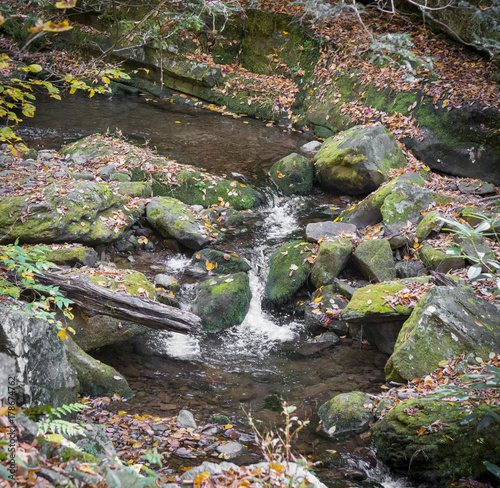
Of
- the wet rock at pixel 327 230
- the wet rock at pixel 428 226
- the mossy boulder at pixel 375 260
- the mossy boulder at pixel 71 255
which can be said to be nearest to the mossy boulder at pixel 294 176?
the wet rock at pixel 327 230

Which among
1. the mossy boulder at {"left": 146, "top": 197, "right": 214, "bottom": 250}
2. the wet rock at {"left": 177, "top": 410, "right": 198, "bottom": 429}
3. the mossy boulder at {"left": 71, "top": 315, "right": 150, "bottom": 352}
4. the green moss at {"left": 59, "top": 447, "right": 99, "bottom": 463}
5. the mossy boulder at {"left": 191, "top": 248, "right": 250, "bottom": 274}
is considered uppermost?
the green moss at {"left": 59, "top": 447, "right": 99, "bottom": 463}

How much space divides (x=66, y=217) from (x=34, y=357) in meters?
3.43

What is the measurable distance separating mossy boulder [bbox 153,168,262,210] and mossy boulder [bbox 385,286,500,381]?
476cm

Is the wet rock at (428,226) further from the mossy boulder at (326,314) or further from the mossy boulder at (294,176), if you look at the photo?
the mossy boulder at (294,176)

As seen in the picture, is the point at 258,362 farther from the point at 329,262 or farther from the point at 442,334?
the point at 442,334

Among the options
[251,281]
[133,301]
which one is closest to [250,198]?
[251,281]

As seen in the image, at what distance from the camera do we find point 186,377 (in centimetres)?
519

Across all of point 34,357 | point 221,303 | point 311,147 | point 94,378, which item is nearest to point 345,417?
point 221,303

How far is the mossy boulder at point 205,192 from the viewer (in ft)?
28.9

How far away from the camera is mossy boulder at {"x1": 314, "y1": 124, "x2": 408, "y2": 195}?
8.83 metres

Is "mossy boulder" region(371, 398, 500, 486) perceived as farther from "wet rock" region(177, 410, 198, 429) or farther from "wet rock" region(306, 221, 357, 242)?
"wet rock" region(306, 221, 357, 242)

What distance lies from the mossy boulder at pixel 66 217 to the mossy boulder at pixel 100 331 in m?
1.75

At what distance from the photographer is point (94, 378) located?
459 centimetres

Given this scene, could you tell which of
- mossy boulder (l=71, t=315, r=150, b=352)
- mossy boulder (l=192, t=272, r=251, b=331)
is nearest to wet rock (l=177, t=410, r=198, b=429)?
mossy boulder (l=71, t=315, r=150, b=352)
